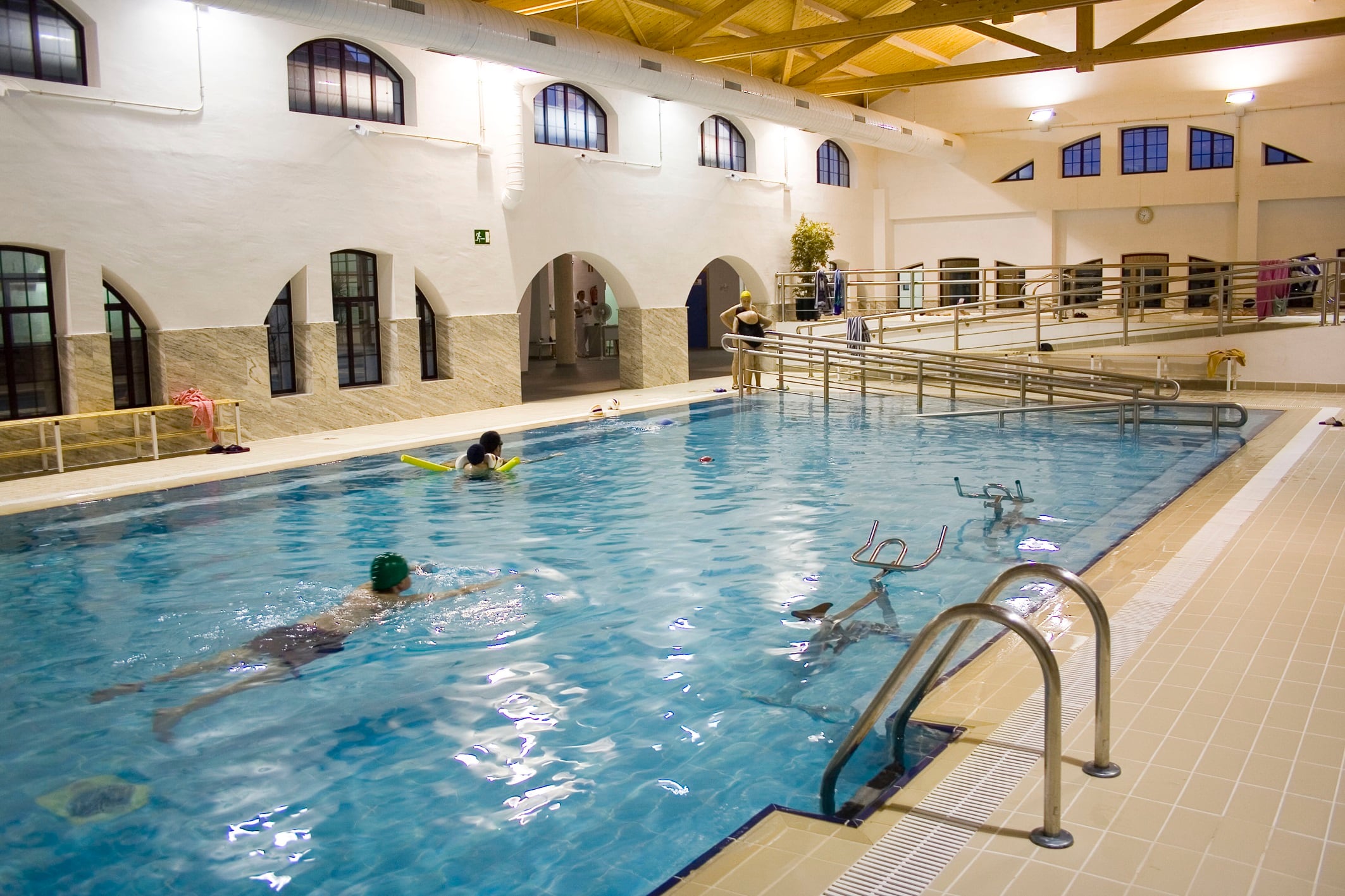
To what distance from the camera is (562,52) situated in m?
13.2

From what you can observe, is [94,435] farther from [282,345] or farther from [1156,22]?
[1156,22]

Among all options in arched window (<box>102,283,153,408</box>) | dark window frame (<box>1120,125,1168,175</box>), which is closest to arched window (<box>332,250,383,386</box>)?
arched window (<box>102,283,153,408</box>)

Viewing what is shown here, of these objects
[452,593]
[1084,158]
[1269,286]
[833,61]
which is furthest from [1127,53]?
[452,593]

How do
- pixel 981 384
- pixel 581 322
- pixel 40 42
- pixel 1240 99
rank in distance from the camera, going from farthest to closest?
pixel 581 322, pixel 1240 99, pixel 981 384, pixel 40 42

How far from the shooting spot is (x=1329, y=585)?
5.60 meters

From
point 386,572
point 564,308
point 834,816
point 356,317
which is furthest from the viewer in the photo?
point 564,308

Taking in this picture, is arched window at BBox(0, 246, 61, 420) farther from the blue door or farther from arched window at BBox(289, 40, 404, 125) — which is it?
the blue door

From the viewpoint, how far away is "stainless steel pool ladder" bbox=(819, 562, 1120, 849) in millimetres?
2971

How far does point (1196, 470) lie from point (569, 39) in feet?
28.6

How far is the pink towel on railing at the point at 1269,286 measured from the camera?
15016 millimetres

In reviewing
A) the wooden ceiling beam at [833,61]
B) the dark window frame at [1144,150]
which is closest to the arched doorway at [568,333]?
the wooden ceiling beam at [833,61]

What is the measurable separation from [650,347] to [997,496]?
1022 cm

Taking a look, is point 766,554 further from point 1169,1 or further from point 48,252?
point 1169,1

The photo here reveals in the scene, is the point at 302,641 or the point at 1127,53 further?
the point at 1127,53
